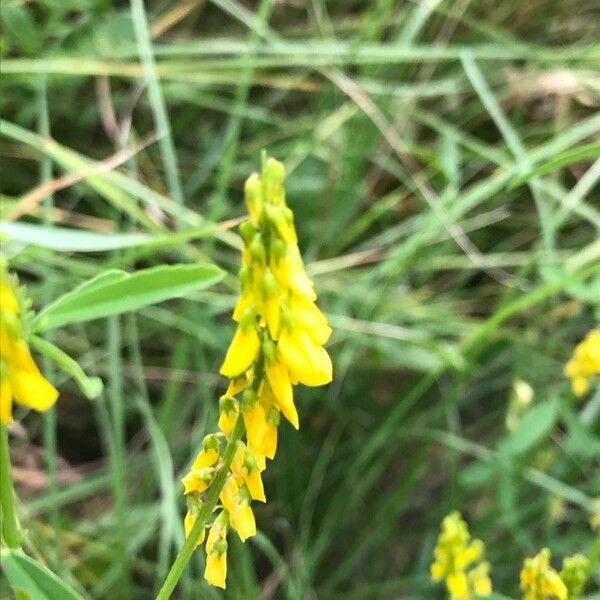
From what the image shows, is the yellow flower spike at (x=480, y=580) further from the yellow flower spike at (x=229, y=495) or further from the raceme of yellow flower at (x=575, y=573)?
the yellow flower spike at (x=229, y=495)

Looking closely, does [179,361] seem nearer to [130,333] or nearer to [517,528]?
[130,333]

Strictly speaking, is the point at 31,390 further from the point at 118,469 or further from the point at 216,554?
the point at 118,469

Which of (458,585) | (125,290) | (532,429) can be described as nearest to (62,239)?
(125,290)

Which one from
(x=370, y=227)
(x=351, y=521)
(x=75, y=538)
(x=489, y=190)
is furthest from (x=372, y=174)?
(x=75, y=538)

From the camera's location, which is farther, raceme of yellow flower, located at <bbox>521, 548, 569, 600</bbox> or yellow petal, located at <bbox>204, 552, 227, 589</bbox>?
raceme of yellow flower, located at <bbox>521, 548, 569, 600</bbox>

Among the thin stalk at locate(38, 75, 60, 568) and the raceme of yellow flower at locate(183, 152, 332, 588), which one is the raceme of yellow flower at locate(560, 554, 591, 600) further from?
the thin stalk at locate(38, 75, 60, 568)

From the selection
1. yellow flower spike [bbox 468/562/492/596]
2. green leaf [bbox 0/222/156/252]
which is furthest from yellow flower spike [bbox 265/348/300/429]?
yellow flower spike [bbox 468/562/492/596]

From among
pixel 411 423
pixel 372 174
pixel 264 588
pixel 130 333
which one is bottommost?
pixel 264 588

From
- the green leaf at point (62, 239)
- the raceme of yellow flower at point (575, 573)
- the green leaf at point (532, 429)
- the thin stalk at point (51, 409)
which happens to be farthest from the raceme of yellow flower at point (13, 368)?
the green leaf at point (532, 429)
